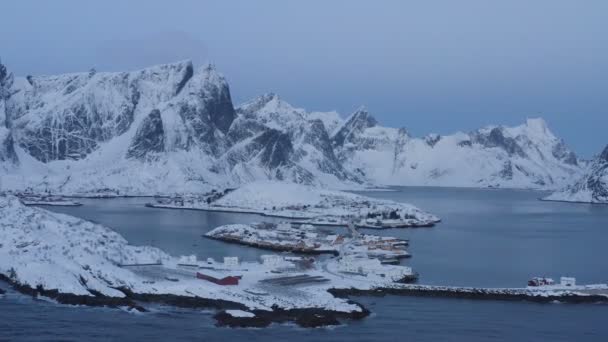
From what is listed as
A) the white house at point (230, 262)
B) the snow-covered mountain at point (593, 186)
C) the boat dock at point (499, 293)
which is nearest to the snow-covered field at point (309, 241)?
the white house at point (230, 262)

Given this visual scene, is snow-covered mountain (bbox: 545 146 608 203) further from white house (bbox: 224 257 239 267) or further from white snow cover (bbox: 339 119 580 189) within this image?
white house (bbox: 224 257 239 267)

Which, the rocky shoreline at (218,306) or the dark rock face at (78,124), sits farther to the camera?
the dark rock face at (78,124)

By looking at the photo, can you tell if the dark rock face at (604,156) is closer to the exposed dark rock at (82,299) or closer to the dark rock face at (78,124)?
the dark rock face at (78,124)

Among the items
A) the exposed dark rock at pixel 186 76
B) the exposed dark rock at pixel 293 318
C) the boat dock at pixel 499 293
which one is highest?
the exposed dark rock at pixel 186 76

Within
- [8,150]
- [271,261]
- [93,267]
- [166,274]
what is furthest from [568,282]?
[8,150]

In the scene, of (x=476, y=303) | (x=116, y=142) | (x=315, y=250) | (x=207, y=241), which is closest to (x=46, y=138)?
(x=116, y=142)

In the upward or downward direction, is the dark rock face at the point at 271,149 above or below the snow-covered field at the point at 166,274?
above
